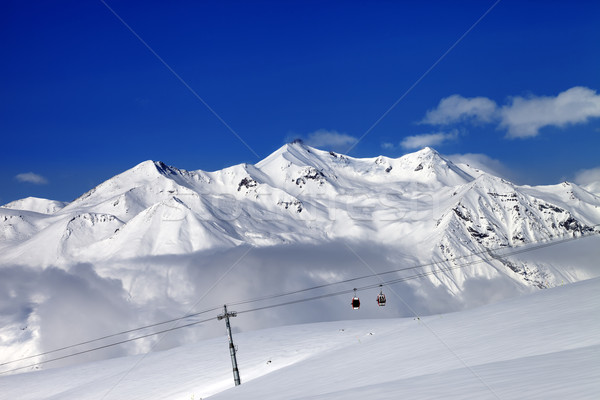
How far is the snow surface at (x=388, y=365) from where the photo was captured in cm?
1536

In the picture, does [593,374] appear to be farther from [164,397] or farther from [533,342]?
[164,397]

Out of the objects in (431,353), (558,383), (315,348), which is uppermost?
(315,348)

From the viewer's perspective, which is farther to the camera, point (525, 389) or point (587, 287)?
point (587, 287)

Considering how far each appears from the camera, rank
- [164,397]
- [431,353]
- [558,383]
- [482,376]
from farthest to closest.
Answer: [164,397] < [431,353] < [482,376] < [558,383]

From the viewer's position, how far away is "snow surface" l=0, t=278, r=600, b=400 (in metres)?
15.4

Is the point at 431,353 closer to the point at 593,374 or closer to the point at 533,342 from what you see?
the point at 533,342

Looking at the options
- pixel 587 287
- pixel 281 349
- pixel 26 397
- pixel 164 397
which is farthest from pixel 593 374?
pixel 26 397

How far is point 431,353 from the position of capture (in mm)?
A: 26344

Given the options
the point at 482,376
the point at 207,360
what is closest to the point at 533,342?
the point at 482,376

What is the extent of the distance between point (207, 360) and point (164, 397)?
1019cm

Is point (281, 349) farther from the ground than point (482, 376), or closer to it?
farther from the ground

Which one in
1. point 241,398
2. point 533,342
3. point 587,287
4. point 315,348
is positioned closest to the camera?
point 533,342

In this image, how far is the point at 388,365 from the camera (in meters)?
25.7

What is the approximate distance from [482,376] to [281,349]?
32.9 metres
